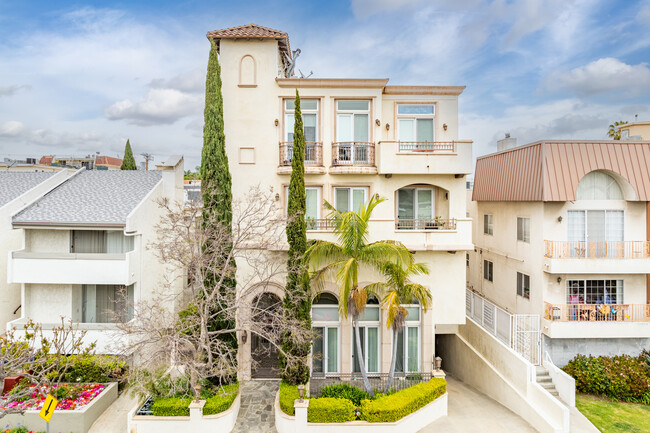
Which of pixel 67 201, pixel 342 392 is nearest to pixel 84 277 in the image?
pixel 67 201

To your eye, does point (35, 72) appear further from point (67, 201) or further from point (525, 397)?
point (525, 397)

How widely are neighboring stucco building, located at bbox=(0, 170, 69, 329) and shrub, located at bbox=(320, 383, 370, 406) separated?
1455cm

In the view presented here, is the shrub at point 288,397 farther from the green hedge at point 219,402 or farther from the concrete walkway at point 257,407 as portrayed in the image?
the green hedge at point 219,402

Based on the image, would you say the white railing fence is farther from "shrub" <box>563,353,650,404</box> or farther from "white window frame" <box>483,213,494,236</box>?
"white window frame" <box>483,213,494,236</box>

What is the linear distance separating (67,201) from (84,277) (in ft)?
14.3

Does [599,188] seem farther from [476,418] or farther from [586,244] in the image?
[476,418]

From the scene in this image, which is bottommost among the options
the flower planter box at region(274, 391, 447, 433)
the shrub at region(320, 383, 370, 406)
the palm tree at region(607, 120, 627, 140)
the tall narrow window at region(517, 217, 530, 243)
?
the flower planter box at region(274, 391, 447, 433)

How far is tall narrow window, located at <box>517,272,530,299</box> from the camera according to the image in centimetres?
1809

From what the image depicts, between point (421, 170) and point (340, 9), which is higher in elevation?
point (340, 9)

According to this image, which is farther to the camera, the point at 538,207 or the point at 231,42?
the point at 538,207

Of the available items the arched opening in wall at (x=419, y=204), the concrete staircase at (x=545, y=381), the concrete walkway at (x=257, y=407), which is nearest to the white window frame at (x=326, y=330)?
the concrete walkway at (x=257, y=407)

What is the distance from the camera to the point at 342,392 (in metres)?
13.4

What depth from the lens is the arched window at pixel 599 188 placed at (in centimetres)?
1700

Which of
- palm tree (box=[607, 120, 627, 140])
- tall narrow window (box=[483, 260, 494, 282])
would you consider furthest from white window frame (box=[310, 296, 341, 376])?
palm tree (box=[607, 120, 627, 140])
